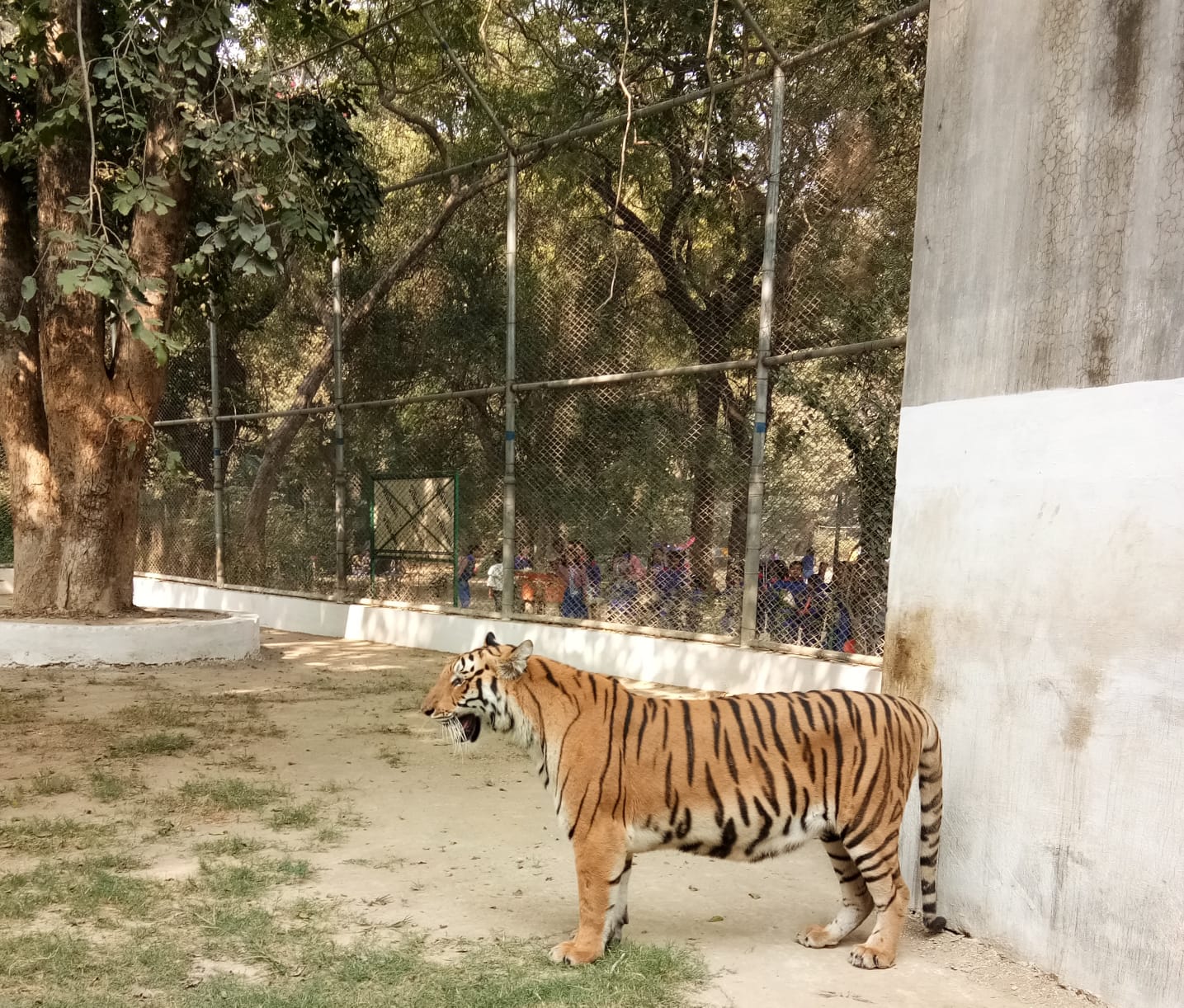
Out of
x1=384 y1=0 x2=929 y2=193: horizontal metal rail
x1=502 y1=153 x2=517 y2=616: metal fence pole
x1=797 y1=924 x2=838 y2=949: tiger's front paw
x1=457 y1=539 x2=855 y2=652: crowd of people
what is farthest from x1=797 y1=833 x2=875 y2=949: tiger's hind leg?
x1=502 y1=153 x2=517 y2=616: metal fence pole

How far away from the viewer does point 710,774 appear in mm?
3342

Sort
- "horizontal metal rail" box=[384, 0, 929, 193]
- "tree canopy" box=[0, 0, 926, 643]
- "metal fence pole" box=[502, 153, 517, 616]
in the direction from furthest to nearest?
"metal fence pole" box=[502, 153, 517, 616] → "tree canopy" box=[0, 0, 926, 643] → "horizontal metal rail" box=[384, 0, 929, 193]

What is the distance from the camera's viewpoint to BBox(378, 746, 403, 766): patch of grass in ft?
20.0

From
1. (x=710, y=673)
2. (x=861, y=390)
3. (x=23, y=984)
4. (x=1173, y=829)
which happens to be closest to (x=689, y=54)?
(x=861, y=390)

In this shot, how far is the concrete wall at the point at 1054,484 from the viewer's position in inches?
121

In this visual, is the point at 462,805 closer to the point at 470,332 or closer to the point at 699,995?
the point at 699,995

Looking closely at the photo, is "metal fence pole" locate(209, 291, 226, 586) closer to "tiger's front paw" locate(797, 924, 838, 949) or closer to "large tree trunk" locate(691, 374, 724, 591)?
"large tree trunk" locate(691, 374, 724, 591)

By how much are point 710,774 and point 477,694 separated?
2.92ft

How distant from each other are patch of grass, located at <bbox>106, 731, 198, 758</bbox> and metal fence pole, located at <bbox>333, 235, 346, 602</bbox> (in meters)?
4.97

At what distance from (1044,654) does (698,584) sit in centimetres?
479

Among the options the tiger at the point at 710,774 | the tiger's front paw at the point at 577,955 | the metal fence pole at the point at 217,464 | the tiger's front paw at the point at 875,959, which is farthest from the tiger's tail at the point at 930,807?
the metal fence pole at the point at 217,464

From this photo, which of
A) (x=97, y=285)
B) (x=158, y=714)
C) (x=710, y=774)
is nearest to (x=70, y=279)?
(x=97, y=285)

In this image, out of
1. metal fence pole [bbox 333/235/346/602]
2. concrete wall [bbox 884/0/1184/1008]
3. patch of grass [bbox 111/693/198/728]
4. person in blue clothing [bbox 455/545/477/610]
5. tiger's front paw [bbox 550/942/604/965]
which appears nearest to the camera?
concrete wall [bbox 884/0/1184/1008]

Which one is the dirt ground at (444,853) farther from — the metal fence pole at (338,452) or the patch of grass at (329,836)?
the metal fence pole at (338,452)
